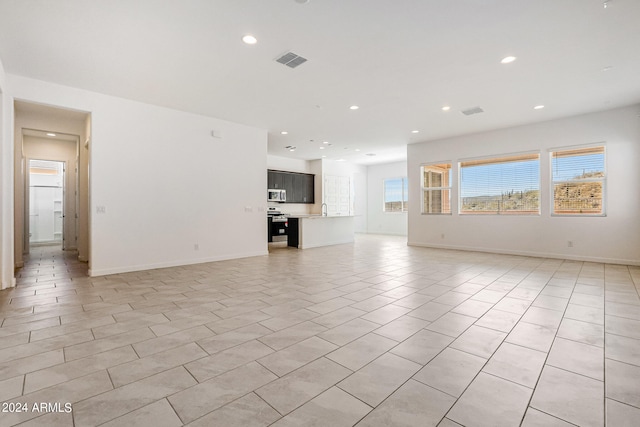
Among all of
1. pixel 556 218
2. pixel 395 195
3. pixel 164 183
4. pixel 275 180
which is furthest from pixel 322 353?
pixel 395 195

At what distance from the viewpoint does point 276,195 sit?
9891 mm

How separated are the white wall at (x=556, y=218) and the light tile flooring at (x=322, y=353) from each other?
1.78m

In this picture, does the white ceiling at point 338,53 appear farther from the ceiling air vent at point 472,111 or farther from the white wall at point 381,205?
the white wall at point 381,205

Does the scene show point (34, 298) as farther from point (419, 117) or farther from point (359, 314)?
point (419, 117)

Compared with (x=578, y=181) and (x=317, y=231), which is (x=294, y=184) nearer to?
(x=317, y=231)

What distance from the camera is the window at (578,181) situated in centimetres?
579

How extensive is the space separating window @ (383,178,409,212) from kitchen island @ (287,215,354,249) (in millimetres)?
3255

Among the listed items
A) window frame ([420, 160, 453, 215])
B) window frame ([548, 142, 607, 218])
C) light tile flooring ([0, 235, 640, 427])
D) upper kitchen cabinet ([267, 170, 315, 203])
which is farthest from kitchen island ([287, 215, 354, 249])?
Result: window frame ([548, 142, 607, 218])

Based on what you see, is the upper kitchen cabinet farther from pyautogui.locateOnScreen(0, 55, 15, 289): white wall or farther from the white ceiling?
pyautogui.locateOnScreen(0, 55, 15, 289): white wall

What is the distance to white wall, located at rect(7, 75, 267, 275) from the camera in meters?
4.70

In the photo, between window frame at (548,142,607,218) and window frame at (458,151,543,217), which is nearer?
window frame at (548,142,607,218)

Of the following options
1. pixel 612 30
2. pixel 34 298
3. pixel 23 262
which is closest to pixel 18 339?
pixel 34 298

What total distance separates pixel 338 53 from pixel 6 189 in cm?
488

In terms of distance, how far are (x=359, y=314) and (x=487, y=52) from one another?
136 inches
